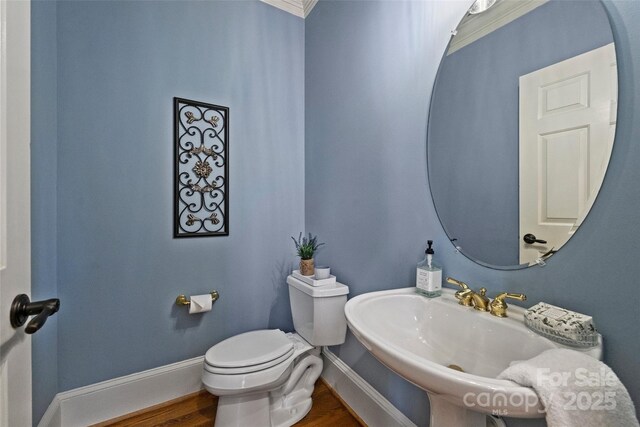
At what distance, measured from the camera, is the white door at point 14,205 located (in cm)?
49

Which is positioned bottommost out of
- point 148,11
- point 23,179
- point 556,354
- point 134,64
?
point 556,354

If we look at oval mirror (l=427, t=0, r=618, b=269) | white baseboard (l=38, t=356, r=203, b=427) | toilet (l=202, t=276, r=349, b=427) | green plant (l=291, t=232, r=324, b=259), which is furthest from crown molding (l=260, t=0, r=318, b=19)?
white baseboard (l=38, t=356, r=203, b=427)

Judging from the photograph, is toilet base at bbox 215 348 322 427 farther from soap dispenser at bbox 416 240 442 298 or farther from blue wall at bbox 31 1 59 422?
soap dispenser at bbox 416 240 442 298

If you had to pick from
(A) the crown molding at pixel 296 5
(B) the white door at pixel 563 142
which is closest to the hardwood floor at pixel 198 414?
(B) the white door at pixel 563 142

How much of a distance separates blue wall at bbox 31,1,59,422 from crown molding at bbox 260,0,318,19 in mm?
1239

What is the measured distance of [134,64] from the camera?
1502mm

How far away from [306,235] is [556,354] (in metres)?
1.57

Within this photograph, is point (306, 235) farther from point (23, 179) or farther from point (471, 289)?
point (23, 179)

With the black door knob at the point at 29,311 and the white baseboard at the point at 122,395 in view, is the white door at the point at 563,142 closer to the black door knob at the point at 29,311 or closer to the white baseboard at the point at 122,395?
the black door knob at the point at 29,311

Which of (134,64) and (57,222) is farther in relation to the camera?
(134,64)

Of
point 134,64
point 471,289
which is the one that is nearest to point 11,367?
point 471,289

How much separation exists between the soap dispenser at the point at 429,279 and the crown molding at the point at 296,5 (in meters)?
1.91

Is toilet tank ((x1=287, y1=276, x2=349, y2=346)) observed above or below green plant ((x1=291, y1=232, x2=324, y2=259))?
below

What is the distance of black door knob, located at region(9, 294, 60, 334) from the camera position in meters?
0.51
